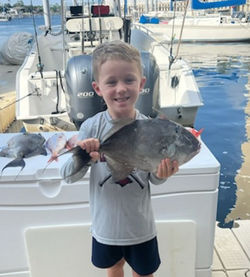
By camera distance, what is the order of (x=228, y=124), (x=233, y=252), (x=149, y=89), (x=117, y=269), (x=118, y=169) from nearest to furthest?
(x=118, y=169) → (x=117, y=269) → (x=233, y=252) → (x=149, y=89) → (x=228, y=124)

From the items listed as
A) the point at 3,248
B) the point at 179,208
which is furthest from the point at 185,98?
the point at 3,248

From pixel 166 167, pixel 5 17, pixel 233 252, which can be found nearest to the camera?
pixel 166 167

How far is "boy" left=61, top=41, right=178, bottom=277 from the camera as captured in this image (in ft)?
→ 4.36

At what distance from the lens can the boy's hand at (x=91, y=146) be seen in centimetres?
121

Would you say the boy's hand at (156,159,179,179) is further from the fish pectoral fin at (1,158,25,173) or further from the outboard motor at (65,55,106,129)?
the outboard motor at (65,55,106,129)

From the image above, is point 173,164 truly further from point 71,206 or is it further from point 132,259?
point 71,206

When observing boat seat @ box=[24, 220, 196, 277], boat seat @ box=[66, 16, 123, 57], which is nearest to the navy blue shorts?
boat seat @ box=[24, 220, 196, 277]

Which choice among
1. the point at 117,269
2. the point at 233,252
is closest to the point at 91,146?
the point at 117,269

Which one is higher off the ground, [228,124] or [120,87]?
[120,87]

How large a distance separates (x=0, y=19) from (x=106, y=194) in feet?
216

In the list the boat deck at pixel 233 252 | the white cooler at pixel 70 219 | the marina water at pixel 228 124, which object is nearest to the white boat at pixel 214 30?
the marina water at pixel 228 124

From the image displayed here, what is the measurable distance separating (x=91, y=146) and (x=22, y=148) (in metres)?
0.82

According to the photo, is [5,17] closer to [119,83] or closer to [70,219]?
[70,219]

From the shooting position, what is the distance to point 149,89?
3658mm
